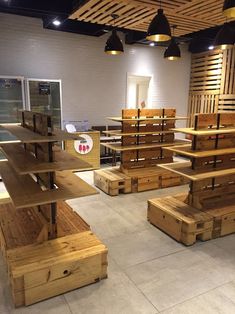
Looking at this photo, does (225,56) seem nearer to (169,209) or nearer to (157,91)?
(157,91)

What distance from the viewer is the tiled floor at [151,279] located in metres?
2.32

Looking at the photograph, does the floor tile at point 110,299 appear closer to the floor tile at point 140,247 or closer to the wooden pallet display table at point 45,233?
the wooden pallet display table at point 45,233

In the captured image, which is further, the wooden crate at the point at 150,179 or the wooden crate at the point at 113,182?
the wooden crate at the point at 150,179

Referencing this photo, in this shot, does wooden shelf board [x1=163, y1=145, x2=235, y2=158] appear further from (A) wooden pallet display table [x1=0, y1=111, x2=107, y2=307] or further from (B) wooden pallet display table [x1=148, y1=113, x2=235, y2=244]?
(A) wooden pallet display table [x1=0, y1=111, x2=107, y2=307]

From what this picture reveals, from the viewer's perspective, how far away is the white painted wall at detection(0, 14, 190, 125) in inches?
239

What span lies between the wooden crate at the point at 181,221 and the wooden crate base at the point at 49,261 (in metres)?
1.17

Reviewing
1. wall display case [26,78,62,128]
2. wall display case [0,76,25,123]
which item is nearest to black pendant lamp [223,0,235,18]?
wall display case [26,78,62,128]

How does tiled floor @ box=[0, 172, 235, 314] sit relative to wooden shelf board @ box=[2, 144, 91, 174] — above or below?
below

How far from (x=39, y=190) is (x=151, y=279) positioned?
144 centimetres

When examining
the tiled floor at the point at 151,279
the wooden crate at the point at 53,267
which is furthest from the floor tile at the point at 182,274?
the wooden crate at the point at 53,267

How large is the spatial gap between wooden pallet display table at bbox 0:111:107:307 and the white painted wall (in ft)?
12.5

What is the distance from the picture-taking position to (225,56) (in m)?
7.50

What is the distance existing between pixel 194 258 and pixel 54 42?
227 inches

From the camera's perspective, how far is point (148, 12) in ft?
15.3
